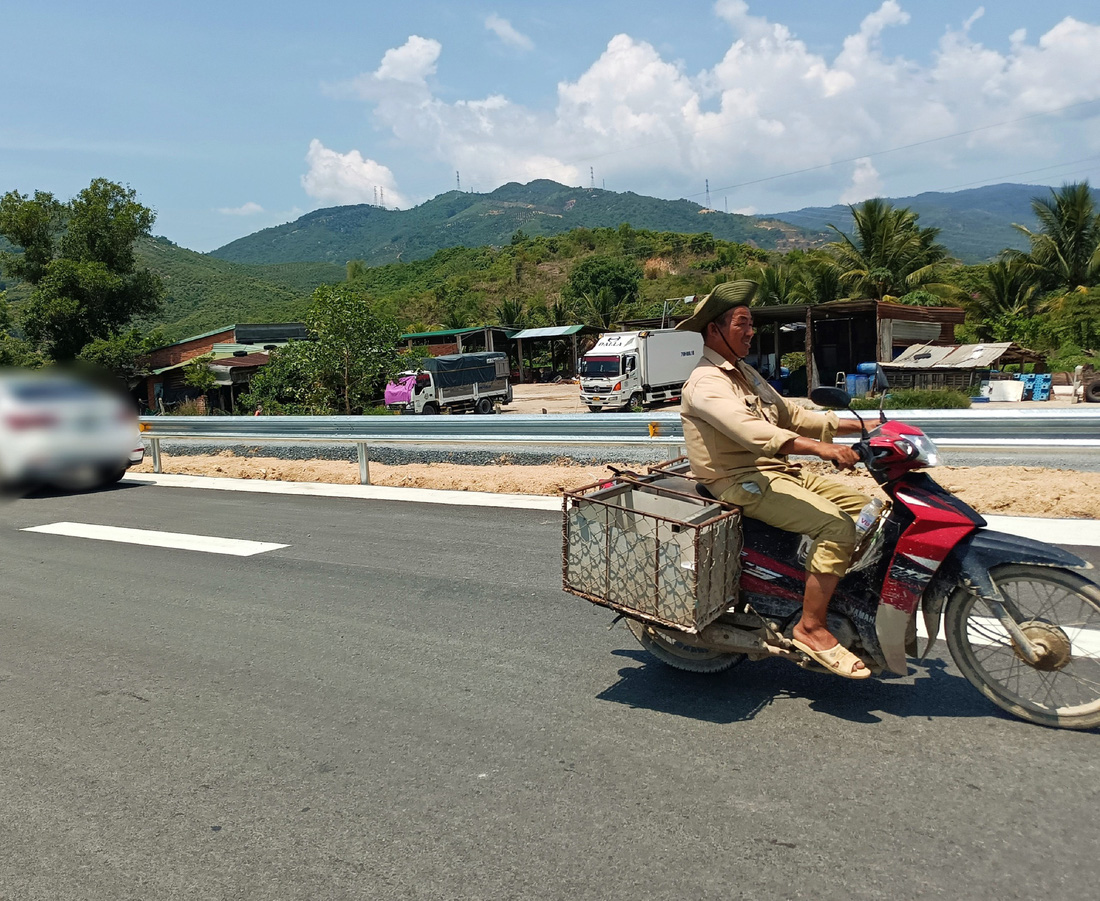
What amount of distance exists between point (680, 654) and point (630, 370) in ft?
96.5

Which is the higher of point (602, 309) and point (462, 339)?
point (602, 309)

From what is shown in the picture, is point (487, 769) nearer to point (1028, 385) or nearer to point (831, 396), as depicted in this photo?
point (831, 396)

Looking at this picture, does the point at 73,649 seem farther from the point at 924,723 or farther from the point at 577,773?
the point at 924,723

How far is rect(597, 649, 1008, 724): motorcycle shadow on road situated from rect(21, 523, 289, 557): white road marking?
4840 millimetres

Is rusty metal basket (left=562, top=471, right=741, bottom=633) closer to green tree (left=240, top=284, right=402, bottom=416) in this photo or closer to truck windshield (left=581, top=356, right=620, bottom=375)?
green tree (left=240, top=284, right=402, bottom=416)

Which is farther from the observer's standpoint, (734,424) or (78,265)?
(78,265)

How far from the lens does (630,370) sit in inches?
1326

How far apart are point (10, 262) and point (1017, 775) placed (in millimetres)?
53341

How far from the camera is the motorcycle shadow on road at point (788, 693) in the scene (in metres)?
4.17

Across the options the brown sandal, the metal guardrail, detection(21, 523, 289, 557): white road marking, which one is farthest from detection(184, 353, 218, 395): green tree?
the brown sandal

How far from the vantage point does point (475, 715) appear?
172 inches

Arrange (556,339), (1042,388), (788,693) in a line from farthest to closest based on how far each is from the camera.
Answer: (556,339) < (1042,388) < (788,693)

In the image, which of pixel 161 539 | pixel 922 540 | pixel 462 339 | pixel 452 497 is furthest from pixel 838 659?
pixel 462 339

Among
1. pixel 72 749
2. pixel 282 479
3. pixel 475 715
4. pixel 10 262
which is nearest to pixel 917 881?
pixel 475 715
